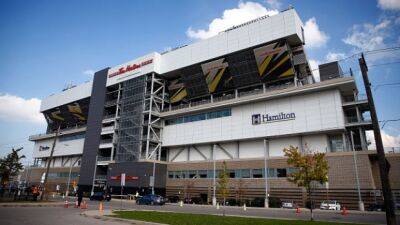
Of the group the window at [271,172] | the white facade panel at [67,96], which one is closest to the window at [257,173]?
the window at [271,172]

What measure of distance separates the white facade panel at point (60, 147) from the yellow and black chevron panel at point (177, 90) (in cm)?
3308

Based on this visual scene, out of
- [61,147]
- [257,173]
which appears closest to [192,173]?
[257,173]

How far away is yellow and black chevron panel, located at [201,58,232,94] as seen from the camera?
62.1 meters

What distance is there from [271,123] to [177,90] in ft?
83.8

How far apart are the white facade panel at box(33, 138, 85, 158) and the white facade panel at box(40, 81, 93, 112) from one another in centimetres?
1192

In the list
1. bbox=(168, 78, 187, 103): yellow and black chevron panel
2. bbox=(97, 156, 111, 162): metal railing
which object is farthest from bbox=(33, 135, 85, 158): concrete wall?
bbox=(168, 78, 187, 103): yellow and black chevron panel

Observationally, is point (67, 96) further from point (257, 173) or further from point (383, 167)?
point (383, 167)

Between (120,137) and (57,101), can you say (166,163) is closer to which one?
(120,137)

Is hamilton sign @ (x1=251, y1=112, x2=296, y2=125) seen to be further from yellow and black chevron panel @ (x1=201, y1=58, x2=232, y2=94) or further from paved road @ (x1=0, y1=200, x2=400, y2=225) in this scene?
paved road @ (x1=0, y1=200, x2=400, y2=225)

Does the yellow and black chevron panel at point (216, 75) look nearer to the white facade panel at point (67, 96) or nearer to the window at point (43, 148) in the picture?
the white facade panel at point (67, 96)

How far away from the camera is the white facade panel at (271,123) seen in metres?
50.3

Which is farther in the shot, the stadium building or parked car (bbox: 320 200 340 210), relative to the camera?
the stadium building

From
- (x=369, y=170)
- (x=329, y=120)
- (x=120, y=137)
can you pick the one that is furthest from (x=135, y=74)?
(x=369, y=170)

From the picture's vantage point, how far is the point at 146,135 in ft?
232
